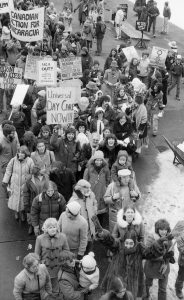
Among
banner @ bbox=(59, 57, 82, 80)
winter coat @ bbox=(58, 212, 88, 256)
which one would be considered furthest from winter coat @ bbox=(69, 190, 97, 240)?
banner @ bbox=(59, 57, 82, 80)

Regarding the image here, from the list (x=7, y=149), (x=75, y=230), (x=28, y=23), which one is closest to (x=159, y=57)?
(x=28, y=23)

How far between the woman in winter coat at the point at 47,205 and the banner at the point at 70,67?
5.29m

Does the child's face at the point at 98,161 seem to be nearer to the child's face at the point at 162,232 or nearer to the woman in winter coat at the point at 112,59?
the child's face at the point at 162,232

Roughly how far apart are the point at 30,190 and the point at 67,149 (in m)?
1.22

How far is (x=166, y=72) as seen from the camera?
531 inches

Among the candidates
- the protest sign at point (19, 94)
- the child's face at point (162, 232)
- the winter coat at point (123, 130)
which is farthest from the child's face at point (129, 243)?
the protest sign at point (19, 94)

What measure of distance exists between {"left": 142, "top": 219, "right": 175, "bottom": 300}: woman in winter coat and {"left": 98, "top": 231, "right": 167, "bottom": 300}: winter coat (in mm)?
128

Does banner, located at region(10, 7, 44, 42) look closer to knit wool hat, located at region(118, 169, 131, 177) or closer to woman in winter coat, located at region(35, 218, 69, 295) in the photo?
knit wool hat, located at region(118, 169, 131, 177)

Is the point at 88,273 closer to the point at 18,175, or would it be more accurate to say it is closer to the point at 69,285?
the point at 69,285

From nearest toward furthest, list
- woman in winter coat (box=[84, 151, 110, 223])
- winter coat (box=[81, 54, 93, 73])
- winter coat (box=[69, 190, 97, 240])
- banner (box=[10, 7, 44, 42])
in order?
winter coat (box=[69, 190, 97, 240])
woman in winter coat (box=[84, 151, 110, 223])
banner (box=[10, 7, 44, 42])
winter coat (box=[81, 54, 93, 73])

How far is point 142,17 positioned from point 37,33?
1006 centimetres

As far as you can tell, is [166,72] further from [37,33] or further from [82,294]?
[82,294]

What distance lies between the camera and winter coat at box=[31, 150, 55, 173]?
8.20m

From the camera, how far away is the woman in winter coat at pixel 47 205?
281 inches
